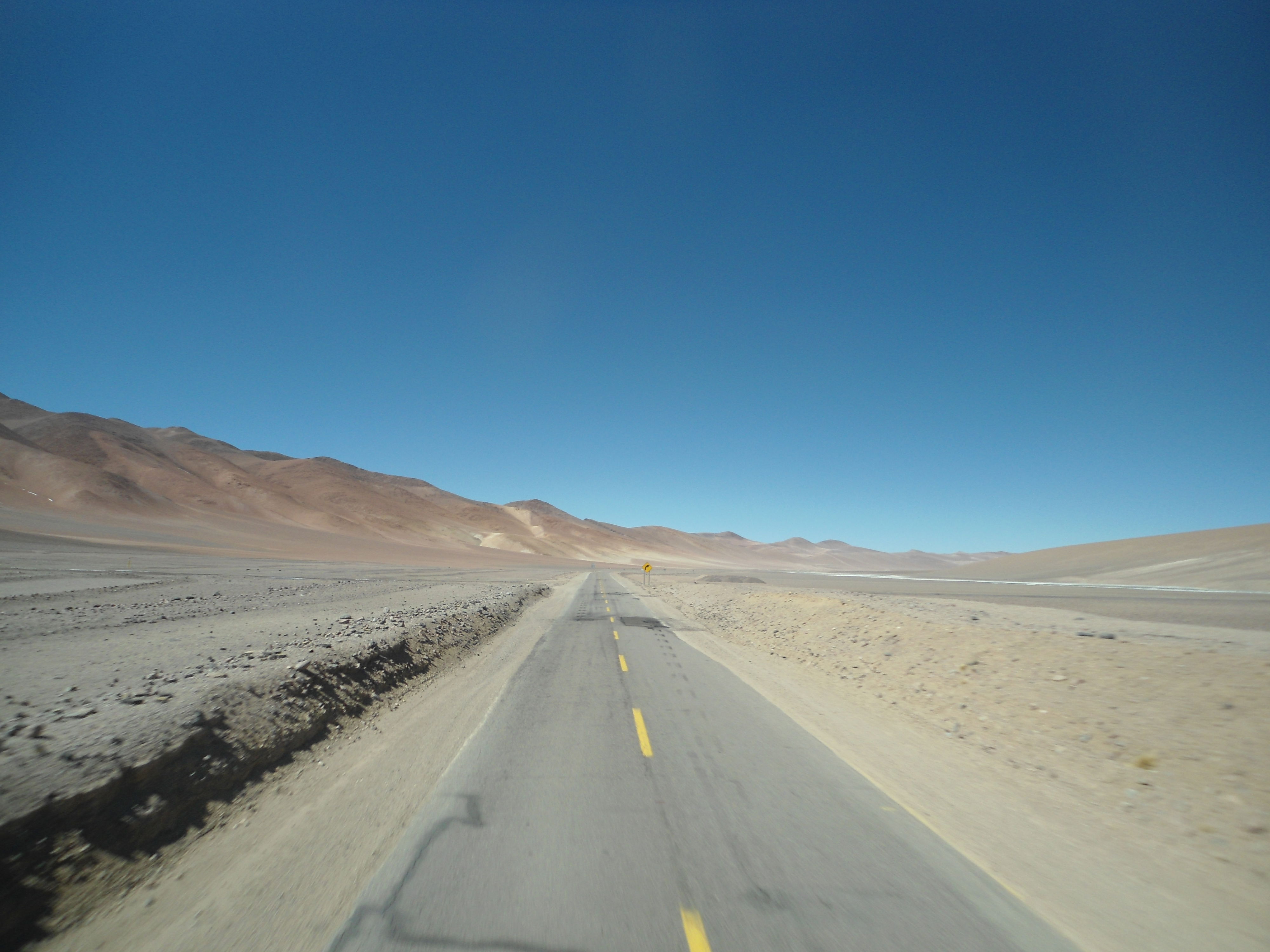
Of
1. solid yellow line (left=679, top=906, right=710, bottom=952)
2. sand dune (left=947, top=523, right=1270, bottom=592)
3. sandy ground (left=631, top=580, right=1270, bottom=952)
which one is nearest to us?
solid yellow line (left=679, top=906, right=710, bottom=952)

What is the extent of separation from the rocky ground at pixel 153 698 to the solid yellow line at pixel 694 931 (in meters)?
4.16

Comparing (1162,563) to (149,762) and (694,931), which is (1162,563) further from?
(149,762)

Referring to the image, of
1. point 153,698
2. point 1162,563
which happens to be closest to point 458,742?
point 153,698

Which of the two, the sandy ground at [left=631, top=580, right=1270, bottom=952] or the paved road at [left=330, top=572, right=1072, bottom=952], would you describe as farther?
the sandy ground at [left=631, top=580, right=1270, bottom=952]

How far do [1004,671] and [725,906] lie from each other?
913cm

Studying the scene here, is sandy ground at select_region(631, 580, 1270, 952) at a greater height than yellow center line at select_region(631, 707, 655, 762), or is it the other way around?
sandy ground at select_region(631, 580, 1270, 952)

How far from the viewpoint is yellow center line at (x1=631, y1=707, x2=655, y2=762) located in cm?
672

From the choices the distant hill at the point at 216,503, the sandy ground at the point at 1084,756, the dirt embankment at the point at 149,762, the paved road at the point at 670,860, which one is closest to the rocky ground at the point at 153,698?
the dirt embankment at the point at 149,762

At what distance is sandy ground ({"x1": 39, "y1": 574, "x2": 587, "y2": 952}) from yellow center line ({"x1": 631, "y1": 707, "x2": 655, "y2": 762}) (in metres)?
2.19

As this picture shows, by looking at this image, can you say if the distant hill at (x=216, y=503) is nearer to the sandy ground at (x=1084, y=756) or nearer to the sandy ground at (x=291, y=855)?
the sandy ground at (x=291, y=855)

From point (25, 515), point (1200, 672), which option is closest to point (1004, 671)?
point (1200, 672)

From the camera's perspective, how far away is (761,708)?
8.91 meters

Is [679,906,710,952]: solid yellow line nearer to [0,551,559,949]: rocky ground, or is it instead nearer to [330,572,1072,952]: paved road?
[330,572,1072,952]: paved road

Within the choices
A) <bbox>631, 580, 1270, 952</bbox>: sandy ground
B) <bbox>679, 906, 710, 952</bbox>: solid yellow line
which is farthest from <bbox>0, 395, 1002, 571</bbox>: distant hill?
<bbox>679, 906, 710, 952</bbox>: solid yellow line
